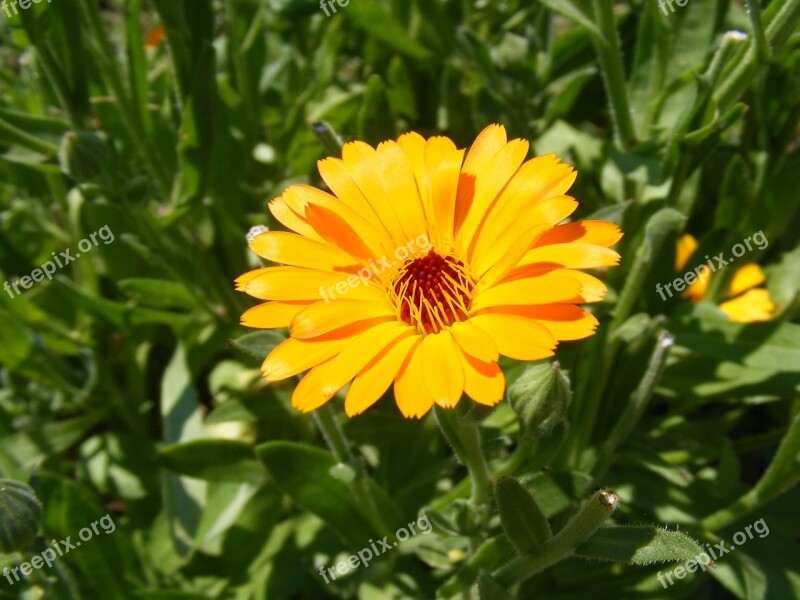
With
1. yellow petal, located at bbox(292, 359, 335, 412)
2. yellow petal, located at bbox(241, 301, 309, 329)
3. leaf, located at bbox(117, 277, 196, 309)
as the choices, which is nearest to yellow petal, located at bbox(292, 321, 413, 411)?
yellow petal, located at bbox(292, 359, 335, 412)

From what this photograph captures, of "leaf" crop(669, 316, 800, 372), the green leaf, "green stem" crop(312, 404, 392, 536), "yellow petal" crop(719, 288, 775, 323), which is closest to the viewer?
"green stem" crop(312, 404, 392, 536)

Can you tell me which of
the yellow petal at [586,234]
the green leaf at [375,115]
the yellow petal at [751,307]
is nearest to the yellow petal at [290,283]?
the yellow petal at [586,234]

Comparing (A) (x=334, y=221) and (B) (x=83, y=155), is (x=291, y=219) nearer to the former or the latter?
(A) (x=334, y=221)

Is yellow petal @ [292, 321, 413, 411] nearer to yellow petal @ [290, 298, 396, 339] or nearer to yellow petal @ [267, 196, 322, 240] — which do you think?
yellow petal @ [290, 298, 396, 339]

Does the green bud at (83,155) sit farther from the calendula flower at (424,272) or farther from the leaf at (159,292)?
the calendula flower at (424,272)

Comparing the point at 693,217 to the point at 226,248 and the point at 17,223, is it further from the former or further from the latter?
the point at 17,223
